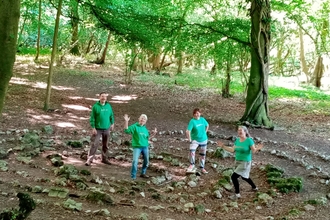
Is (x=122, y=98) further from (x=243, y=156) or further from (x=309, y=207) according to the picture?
(x=309, y=207)

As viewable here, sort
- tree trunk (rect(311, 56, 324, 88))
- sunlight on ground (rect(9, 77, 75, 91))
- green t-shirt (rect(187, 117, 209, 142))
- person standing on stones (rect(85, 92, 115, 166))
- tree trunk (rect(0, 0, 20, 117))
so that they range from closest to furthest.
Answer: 1. tree trunk (rect(0, 0, 20, 117))
2. person standing on stones (rect(85, 92, 115, 166))
3. green t-shirt (rect(187, 117, 209, 142))
4. sunlight on ground (rect(9, 77, 75, 91))
5. tree trunk (rect(311, 56, 324, 88))

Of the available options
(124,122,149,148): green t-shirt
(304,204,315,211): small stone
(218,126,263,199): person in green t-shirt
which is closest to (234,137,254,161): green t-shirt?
(218,126,263,199): person in green t-shirt

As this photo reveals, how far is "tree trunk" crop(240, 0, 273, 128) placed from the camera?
43.0ft

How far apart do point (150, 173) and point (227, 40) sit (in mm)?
8026

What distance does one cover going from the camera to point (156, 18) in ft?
45.0

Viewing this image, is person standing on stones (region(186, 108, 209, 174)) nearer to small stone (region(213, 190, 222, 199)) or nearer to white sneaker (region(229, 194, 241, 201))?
small stone (region(213, 190, 222, 199))

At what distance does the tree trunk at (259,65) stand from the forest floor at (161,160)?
0.65 m

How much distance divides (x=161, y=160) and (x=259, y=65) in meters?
5.86

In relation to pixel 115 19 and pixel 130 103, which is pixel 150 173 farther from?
pixel 130 103

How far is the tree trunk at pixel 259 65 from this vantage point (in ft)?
43.0

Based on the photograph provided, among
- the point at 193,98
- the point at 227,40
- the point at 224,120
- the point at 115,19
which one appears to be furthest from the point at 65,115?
the point at 193,98

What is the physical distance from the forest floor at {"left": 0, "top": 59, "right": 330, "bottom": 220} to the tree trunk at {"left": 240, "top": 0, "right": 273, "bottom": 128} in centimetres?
65

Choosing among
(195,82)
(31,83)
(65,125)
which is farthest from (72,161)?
(195,82)

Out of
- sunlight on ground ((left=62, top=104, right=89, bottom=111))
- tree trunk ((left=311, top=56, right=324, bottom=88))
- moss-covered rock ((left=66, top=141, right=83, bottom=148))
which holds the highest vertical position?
tree trunk ((left=311, top=56, right=324, bottom=88))
